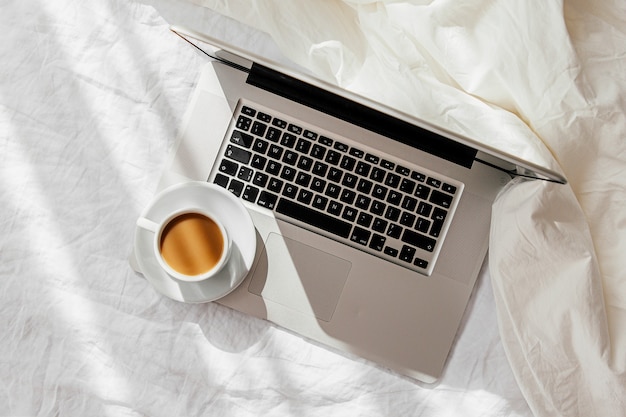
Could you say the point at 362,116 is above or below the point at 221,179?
above

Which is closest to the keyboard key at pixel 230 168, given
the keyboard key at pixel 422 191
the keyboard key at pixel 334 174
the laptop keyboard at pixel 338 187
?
the laptop keyboard at pixel 338 187

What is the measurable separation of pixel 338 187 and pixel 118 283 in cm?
28

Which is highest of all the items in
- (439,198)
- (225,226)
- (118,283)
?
(439,198)

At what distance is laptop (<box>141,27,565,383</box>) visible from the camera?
0.76 metres

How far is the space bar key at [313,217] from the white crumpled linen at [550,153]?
0.49 ft

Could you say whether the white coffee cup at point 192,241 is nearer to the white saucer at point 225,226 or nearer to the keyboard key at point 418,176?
the white saucer at point 225,226

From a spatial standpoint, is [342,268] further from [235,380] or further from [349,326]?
[235,380]

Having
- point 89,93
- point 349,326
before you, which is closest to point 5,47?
point 89,93

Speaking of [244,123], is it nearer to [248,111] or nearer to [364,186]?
[248,111]

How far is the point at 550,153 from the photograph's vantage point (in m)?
0.73

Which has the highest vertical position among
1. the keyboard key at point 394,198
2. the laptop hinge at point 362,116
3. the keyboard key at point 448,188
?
the laptop hinge at point 362,116

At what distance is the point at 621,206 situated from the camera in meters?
0.73

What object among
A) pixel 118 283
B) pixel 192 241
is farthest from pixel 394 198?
pixel 118 283

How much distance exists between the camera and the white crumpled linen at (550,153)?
0.72m
